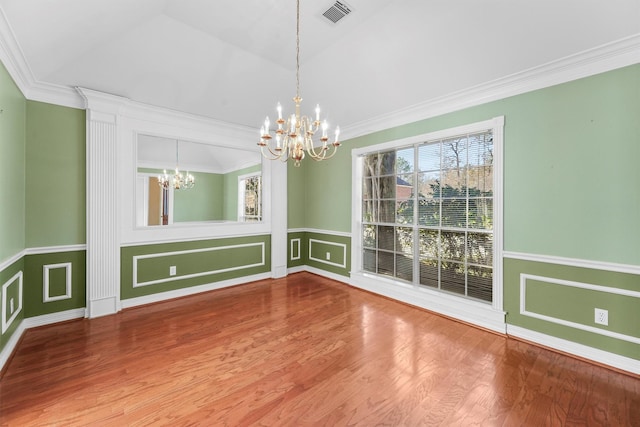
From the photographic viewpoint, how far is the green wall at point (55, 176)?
2916mm

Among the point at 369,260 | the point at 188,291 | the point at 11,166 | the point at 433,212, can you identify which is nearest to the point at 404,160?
the point at 433,212

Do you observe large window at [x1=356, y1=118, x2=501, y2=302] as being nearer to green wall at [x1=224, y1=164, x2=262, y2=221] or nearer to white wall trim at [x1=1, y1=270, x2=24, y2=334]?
green wall at [x1=224, y1=164, x2=262, y2=221]

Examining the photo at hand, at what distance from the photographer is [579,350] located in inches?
96.7

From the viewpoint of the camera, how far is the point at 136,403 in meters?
1.84

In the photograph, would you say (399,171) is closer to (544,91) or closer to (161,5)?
(544,91)

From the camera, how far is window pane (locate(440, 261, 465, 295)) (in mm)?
3365

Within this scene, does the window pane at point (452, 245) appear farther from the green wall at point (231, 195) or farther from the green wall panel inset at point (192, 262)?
the green wall at point (231, 195)

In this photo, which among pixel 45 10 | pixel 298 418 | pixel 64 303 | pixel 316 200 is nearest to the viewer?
pixel 298 418

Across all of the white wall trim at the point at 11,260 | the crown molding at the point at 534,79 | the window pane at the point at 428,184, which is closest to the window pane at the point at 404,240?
the window pane at the point at 428,184

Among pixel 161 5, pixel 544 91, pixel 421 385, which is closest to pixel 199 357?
pixel 421 385

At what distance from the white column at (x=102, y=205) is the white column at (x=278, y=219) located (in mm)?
2286

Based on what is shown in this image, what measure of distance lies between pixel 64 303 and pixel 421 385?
391 cm

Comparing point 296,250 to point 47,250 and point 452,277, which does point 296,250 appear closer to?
point 452,277

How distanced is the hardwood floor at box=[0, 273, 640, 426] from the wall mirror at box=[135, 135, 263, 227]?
4.77 ft
